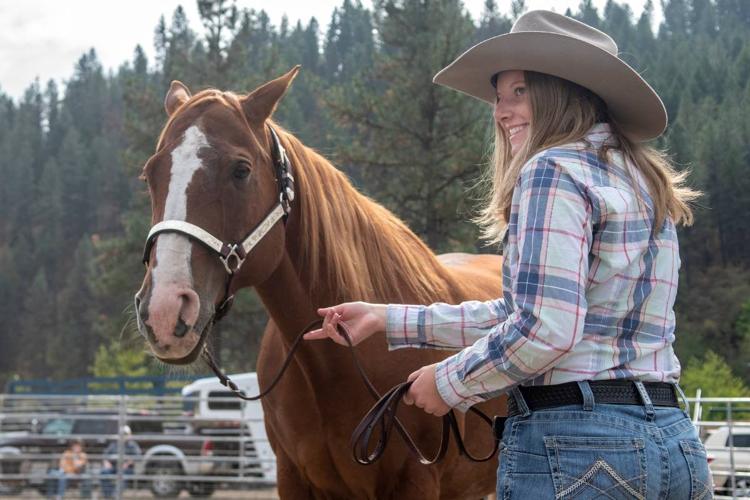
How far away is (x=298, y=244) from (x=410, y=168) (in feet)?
56.7

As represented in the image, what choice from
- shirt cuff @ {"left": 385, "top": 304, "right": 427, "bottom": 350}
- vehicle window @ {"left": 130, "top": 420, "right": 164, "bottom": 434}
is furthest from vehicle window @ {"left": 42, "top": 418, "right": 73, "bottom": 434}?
shirt cuff @ {"left": 385, "top": 304, "right": 427, "bottom": 350}

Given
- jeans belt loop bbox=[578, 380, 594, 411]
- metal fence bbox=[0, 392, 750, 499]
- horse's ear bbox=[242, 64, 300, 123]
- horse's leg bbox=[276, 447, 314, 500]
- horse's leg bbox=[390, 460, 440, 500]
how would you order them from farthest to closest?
1. metal fence bbox=[0, 392, 750, 499]
2. horse's leg bbox=[276, 447, 314, 500]
3. horse's leg bbox=[390, 460, 440, 500]
4. horse's ear bbox=[242, 64, 300, 123]
5. jeans belt loop bbox=[578, 380, 594, 411]

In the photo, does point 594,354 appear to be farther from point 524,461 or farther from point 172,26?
point 172,26

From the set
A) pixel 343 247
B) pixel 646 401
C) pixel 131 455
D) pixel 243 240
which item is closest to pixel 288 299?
pixel 343 247

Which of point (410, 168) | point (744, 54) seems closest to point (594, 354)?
point (410, 168)

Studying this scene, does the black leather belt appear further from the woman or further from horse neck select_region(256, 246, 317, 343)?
horse neck select_region(256, 246, 317, 343)

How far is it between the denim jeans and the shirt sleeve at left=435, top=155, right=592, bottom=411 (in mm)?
136

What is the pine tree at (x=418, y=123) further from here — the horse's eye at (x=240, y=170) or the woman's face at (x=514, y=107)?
the woman's face at (x=514, y=107)

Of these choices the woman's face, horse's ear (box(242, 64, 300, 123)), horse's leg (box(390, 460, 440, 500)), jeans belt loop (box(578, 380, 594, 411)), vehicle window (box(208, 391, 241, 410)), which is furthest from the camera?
vehicle window (box(208, 391, 241, 410))

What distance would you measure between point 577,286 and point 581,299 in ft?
0.09

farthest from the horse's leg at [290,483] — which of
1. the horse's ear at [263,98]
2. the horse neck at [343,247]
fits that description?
the horse's ear at [263,98]

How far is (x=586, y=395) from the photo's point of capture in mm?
1830

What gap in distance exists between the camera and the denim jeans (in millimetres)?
1781

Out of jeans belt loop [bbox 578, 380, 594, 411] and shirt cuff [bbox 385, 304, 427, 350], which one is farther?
shirt cuff [bbox 385, 304, 427, 350]
